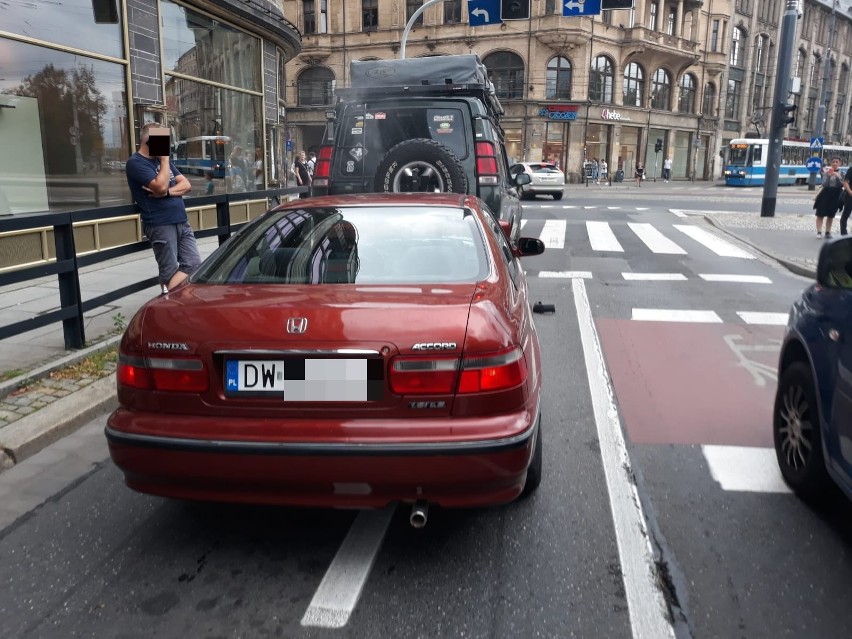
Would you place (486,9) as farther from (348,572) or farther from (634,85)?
(634,85)

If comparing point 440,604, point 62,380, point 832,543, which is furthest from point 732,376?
point 62,380

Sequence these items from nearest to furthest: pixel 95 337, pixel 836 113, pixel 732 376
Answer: pixel 732 376, pixel 95 337, pixel 836 113

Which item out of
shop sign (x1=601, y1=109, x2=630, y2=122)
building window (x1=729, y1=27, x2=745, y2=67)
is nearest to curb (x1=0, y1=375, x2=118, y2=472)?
shop sign (x1=601, y1=109, x2=630, y2=122)

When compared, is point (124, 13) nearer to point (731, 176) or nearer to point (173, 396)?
point (173, 396)

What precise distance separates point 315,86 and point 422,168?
47577 millimetres

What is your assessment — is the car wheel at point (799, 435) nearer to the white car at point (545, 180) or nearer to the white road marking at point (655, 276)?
the white road marking at point (655, 276)

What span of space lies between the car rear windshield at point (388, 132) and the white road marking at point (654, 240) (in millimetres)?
5881

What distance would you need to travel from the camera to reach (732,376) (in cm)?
581

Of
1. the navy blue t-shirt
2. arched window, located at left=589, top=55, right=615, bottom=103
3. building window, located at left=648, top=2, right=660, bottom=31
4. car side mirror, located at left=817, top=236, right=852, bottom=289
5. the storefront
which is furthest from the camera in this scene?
building window, located at left=648, top=2, right=660, bottom=31

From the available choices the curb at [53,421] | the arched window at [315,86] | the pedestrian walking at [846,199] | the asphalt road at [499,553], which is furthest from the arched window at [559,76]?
the curb at [53,421]

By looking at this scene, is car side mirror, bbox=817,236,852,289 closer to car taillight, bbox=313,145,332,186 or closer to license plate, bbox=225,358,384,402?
license plate, bbox=225,358,384,402

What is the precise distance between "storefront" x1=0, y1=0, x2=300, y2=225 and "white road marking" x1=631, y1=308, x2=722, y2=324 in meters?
7.78

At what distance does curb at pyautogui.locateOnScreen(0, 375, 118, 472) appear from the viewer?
414 cm

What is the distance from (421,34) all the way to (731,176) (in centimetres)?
2173
